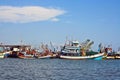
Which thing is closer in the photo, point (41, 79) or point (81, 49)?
point (41, 79)

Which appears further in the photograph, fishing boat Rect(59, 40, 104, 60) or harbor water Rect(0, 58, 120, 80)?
fishing boat Rect(59, 40, 104, 60)

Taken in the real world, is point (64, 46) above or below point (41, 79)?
above

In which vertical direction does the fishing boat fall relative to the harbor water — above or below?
above

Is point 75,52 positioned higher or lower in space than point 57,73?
higher

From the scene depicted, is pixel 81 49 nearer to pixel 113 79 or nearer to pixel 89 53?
pixel 89 53

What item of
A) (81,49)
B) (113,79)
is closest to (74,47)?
(81,49)

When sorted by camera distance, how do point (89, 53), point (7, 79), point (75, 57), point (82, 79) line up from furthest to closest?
1. point (89, 53)
2. point (75, 57)
3. point (82, 79)
4. point (7, 79)

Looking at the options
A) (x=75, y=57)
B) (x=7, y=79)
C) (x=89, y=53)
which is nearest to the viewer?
(x=7, y=79)

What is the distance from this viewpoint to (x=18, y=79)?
49.0 meters

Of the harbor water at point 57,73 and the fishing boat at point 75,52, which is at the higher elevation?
the fishing boat at point 75,52

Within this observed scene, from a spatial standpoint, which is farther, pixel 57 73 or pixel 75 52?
pixel 75 52

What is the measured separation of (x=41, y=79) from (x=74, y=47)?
441 ft

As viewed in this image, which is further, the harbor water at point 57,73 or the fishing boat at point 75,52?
the fishing boat at point 75,52

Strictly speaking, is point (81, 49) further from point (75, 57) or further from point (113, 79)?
point (113, 79)
